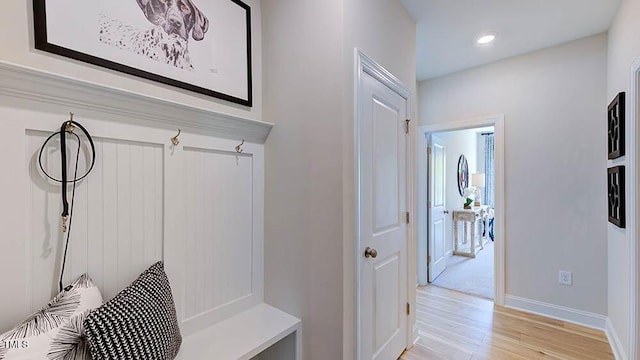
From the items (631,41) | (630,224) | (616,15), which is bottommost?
(630,224)

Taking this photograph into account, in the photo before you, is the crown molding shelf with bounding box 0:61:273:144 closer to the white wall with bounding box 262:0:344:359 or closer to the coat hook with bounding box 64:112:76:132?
the coat hook with bounding box 64:112:76:132

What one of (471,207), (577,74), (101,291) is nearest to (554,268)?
(577,74)

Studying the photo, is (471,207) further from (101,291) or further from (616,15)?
(101,291)

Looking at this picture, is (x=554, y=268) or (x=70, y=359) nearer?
(x=70, y=359)

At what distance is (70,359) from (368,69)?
1.78 m

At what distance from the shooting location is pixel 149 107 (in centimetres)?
119

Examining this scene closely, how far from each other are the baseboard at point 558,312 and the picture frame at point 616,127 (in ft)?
4.61

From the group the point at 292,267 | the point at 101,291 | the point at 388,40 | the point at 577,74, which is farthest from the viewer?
the point at 577,74

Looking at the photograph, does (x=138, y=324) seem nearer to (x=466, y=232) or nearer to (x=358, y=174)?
(x=358, y=174)

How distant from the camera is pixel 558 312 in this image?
101 inches

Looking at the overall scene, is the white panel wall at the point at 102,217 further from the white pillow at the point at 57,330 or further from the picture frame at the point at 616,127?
the picture frame at the point at 616,127

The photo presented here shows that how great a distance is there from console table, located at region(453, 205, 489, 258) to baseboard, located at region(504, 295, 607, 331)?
1853mm

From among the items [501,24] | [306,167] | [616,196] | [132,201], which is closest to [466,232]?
[616,196]

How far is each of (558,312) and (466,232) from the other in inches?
106
